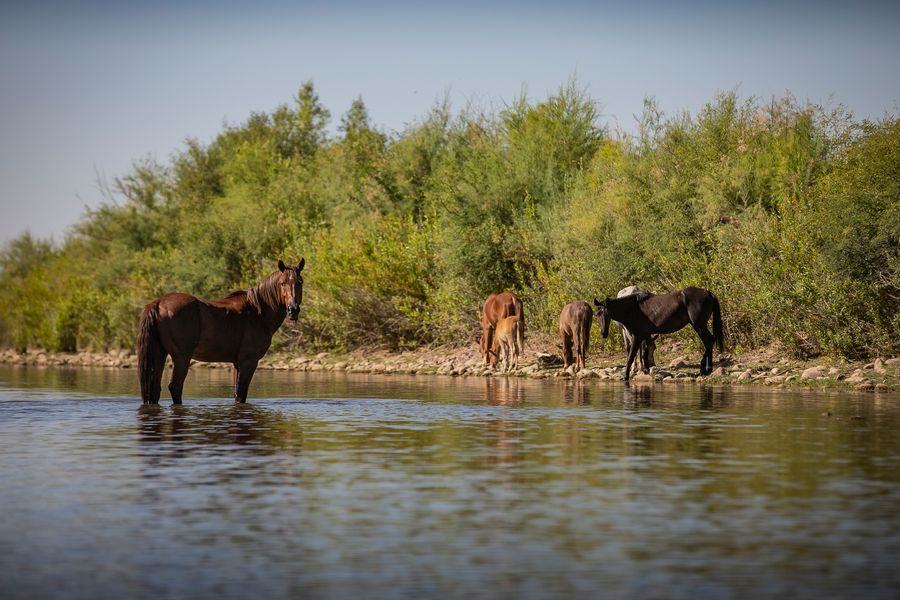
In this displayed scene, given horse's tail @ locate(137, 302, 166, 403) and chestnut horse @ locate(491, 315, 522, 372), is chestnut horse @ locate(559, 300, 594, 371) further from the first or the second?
horse's tail @ locate(137, 302, 166, 403)

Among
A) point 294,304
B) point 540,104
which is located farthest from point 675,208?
point 294,304

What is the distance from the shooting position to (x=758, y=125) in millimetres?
32062

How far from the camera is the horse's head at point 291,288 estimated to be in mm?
19484

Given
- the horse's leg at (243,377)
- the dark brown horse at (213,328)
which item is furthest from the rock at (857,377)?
the horse's leg at (243,377)

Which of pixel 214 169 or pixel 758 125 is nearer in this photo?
pixel 758 125

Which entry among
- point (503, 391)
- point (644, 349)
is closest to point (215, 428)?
point (503, 391)

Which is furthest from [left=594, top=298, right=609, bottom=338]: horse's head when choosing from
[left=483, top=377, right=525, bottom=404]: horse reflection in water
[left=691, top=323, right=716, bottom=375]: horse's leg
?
[left=483, top=377, right=525, bottom=404]: horse reflection in water

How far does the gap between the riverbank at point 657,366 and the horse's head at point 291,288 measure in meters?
9.04

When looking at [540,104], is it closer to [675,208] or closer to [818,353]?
[675,208]

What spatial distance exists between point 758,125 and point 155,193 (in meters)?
42.2

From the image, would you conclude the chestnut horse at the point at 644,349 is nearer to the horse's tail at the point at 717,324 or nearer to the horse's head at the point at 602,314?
the horse's head at the point at 602,314

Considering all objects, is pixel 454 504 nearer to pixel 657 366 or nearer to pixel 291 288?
pixel 291 288

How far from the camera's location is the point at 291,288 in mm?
19641

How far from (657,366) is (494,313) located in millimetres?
4588
